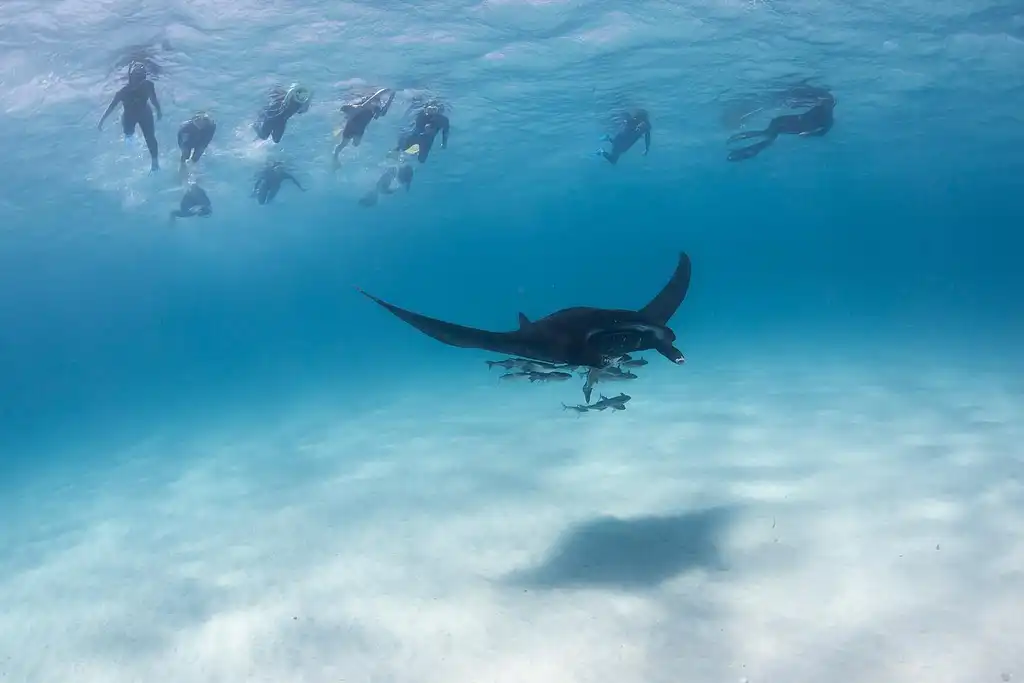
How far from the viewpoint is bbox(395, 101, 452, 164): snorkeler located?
17469mm

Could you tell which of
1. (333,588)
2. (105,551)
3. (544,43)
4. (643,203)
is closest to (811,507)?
(333,588)

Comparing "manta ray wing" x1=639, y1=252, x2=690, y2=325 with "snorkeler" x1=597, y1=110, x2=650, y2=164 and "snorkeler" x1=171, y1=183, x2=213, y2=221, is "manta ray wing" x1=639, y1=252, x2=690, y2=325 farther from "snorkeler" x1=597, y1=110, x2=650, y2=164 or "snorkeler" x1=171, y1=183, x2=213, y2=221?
"snorkeler" x1=171, y1=183, x2=213, y2=221

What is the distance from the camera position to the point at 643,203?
6600 centimetres

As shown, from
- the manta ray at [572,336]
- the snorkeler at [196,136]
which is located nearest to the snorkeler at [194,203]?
the snorkeler at [196,136]

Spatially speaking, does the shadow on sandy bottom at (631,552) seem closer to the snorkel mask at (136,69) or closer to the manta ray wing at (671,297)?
the manta ray wing at (671,297)

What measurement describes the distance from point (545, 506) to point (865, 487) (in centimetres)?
443

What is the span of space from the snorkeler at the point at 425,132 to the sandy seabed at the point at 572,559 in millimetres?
7864

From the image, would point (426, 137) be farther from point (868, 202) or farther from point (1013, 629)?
point (868, 202)

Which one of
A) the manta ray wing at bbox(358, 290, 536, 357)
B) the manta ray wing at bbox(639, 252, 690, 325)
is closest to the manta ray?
the manta ray wing at bbox(358, 290, 536, 357)

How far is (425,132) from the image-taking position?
18422mm

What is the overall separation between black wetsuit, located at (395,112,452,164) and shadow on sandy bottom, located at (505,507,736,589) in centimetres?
1193

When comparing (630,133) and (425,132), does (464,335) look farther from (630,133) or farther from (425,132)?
(630,133)

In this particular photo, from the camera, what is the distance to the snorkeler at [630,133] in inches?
885

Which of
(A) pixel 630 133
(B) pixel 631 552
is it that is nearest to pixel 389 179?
(A) pixel 630 133
